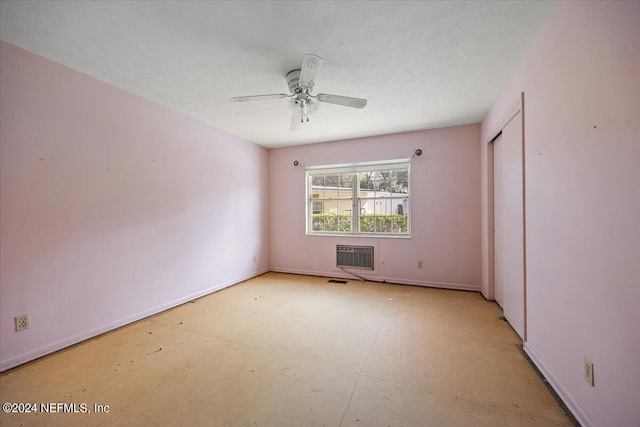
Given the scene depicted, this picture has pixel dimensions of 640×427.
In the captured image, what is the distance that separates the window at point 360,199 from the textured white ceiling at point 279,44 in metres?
1.52

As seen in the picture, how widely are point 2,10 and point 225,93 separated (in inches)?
58.2

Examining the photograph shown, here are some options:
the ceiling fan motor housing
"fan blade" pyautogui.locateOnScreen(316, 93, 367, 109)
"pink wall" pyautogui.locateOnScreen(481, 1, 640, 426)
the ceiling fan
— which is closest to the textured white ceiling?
the ceiling fan motor housing

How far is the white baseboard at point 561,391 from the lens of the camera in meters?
1.31

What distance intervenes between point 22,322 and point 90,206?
1.02 meters

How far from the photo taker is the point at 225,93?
2.66m

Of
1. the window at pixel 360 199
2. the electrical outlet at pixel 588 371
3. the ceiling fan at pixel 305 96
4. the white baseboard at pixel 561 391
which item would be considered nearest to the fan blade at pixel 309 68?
the ceiling fan at pixel 305 96

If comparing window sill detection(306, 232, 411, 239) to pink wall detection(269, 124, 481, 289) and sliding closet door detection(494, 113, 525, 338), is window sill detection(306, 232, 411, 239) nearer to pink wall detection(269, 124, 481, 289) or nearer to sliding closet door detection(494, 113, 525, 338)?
pink wall detection(269, 124, 481, 289)

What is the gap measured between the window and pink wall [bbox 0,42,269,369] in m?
1.90

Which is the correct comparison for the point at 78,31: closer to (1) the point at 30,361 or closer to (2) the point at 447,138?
(1) the point at 30,361

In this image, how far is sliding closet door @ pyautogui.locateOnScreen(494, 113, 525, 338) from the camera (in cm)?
221

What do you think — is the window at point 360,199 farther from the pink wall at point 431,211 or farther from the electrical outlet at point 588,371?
the electrical outlet at point 588,371

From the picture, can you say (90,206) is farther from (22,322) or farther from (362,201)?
(362,201)

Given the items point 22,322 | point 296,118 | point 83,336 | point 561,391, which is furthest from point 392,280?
point 22,322

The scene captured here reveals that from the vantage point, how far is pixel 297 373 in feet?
5.96
